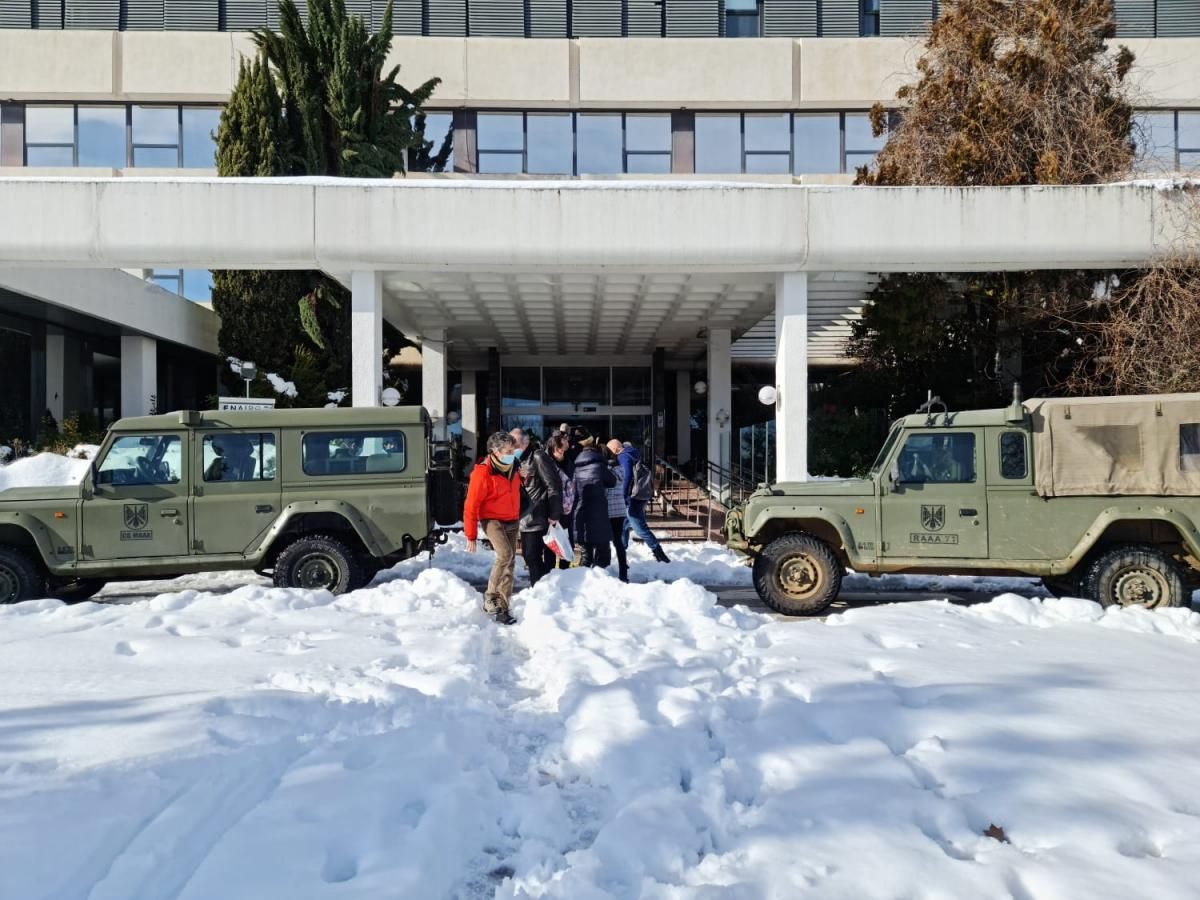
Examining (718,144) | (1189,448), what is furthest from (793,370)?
(718,144)

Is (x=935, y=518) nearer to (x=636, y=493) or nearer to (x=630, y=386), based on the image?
(x=636, y=493)

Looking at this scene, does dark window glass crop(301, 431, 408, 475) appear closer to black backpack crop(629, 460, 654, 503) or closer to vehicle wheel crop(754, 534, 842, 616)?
black backpack crop(629, 460, 654, 503)

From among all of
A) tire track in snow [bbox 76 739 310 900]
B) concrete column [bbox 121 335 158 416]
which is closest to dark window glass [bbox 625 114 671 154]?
concrete column [bbox 121 335 158 416]

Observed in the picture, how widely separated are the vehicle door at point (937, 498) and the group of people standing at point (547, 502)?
3.15m

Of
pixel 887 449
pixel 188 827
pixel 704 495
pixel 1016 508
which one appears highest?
pixel 887 449

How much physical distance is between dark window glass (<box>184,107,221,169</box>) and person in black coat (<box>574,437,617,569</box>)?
22.5 metres

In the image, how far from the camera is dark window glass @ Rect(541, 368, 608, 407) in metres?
26.0

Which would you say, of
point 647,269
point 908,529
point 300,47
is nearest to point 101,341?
point 300,47

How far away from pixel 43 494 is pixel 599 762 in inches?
276

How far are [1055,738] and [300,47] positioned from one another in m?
20.5

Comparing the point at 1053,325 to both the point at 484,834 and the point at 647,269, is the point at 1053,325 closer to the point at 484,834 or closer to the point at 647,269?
the point at 647,269

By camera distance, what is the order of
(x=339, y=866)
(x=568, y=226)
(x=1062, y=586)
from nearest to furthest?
1. (x=339, y=866)
2. (x=1062, y=586)
3. (x=568, y=226)

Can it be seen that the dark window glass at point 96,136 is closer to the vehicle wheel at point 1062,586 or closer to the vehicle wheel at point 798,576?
the vehicle wheel at point 798,576

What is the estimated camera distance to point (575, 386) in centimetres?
2600
